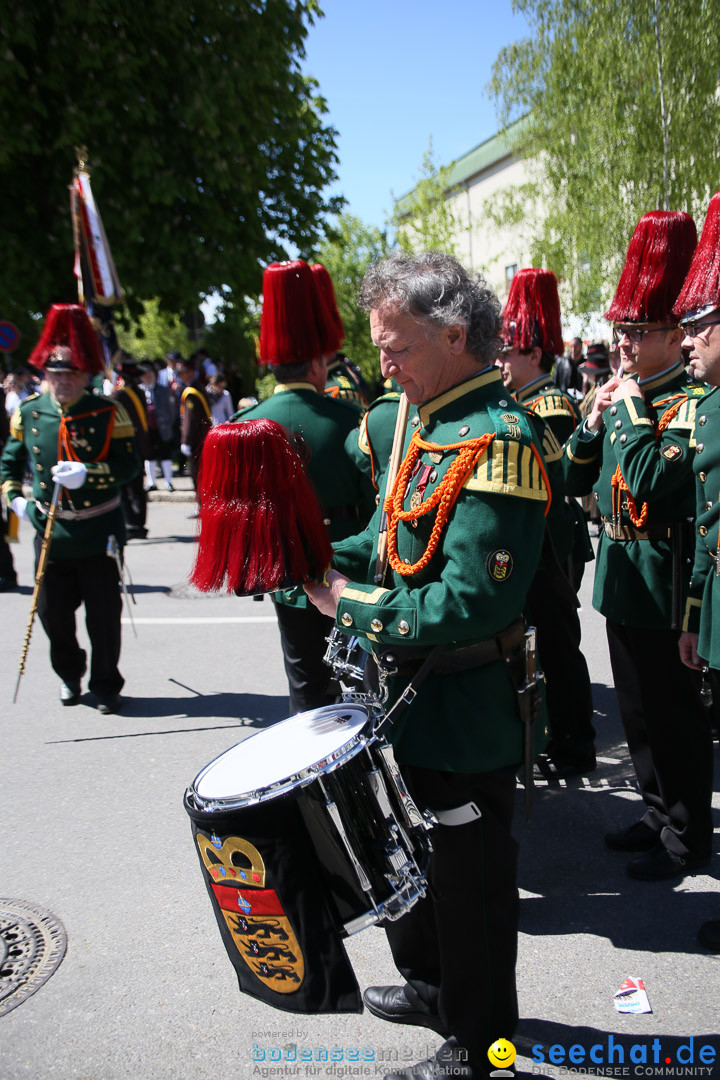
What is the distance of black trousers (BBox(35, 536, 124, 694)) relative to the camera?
5.22 meters

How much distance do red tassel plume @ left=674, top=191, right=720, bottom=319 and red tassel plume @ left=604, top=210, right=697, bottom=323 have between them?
20.3 inches

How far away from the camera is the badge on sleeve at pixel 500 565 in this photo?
199 centimetres

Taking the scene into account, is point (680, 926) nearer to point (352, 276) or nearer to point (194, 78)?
point (194, 78)

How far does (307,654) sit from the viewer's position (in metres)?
3.35

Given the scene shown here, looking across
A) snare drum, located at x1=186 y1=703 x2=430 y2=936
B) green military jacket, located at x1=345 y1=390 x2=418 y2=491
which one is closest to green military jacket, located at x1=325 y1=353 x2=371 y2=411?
green military jacket, located at x1=345 y1=390 x2=418 y2=491

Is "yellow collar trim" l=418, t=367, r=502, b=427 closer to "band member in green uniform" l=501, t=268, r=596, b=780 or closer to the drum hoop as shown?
the drum hoop

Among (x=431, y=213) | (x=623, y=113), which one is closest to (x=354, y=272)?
(x=431, y=213)

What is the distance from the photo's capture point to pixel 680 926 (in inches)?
119

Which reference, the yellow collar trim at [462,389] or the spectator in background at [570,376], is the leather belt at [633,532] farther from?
the spectator in background at [570,376]

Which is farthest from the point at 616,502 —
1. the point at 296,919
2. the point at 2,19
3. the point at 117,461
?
the point at 2,19

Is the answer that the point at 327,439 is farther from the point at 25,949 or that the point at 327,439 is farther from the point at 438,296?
the point at 25,949

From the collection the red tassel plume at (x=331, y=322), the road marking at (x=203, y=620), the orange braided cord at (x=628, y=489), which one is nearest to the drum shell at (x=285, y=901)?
the orange braided cord at (x=628, y=489)

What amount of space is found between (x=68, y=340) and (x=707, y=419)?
12.3 feet

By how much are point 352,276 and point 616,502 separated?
3112 cm
